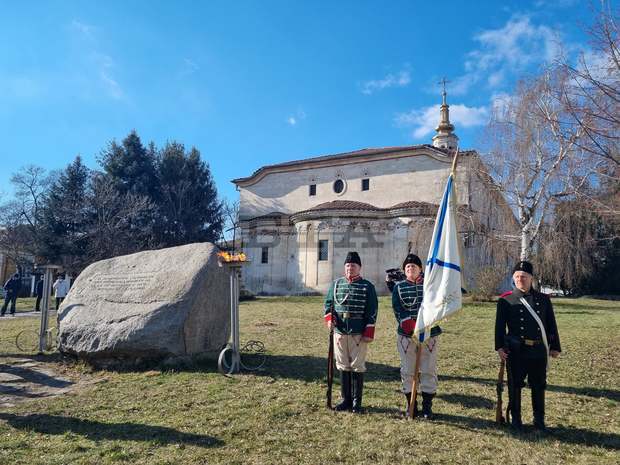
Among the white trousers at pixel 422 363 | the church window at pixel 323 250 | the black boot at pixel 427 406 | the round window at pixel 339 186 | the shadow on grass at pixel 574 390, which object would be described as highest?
the round window at pixel 339 186

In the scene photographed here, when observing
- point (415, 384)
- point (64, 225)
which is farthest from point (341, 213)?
point (415, 384)

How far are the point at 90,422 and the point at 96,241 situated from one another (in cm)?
2725

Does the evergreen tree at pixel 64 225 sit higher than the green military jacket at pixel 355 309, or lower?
higher

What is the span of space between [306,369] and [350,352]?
7.55ft

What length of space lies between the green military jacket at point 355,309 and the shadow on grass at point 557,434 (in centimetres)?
138

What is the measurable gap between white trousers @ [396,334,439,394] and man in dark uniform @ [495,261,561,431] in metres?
0.78

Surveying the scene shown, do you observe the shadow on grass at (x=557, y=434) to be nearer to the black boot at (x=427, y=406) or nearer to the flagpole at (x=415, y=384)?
the black boot at (x=427, y=406)

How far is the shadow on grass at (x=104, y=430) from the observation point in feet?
14.5

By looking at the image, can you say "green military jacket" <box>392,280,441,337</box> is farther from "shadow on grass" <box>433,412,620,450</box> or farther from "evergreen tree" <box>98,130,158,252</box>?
"evergreen tree" <box>98,130,158,252</box>

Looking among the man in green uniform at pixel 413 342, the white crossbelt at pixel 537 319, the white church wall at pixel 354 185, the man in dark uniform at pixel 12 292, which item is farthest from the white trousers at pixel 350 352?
the white church wall at pixel 354 185

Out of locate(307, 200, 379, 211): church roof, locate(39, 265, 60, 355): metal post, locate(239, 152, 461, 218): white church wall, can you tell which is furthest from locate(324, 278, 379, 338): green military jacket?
locate(307, 200, 379, 211): church roof

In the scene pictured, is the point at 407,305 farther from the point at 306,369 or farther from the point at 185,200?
the point at 185,200

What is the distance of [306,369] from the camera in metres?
7.49

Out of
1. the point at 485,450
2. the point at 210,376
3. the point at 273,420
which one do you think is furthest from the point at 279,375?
the point at 485,450
